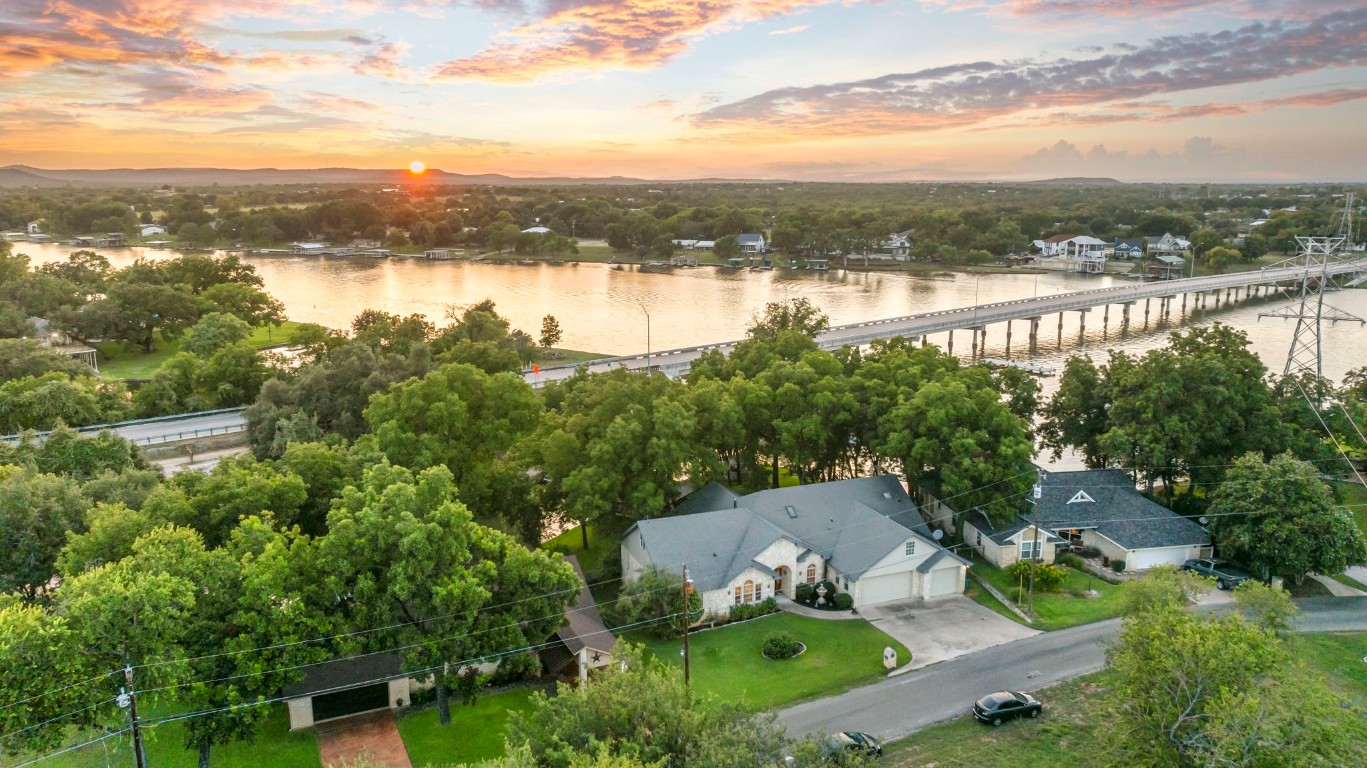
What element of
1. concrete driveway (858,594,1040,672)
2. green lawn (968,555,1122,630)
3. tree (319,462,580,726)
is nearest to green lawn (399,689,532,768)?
tree (319,462,580,726)

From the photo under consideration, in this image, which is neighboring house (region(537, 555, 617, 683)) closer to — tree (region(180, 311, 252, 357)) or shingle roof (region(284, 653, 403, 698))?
shingle roof (region(284, 653, 403, 698))

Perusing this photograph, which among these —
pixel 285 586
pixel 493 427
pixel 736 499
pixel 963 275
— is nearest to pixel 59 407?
pixel 493 427

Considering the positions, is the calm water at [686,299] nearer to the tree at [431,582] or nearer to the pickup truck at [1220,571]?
the pickup truck at [1220,571]

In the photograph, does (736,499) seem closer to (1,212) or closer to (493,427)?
(493,427)

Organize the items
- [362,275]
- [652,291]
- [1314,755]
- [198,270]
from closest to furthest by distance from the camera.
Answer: [1314,755], [198,270], [652,291], [362,275]

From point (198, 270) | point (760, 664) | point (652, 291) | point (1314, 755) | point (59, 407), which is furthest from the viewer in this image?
point (652, 291)

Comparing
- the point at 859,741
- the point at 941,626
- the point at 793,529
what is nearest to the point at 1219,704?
the point at 859,741
